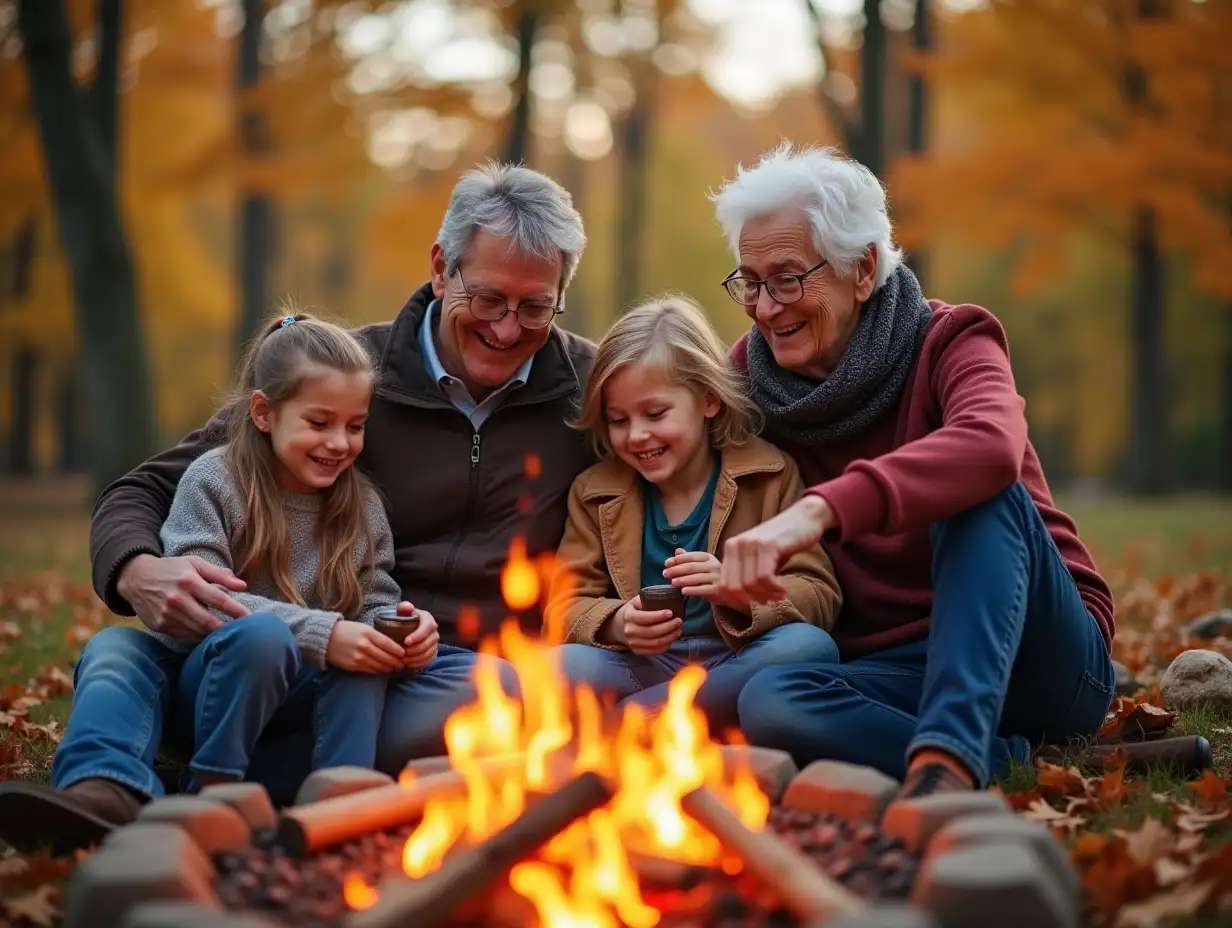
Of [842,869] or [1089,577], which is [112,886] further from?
[1089,577]

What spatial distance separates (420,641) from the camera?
362 cm

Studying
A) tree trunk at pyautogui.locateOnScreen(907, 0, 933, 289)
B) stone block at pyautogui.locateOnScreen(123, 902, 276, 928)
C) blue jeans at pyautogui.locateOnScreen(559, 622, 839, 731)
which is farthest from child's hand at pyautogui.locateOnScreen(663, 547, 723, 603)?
tree trunk at pyautogui.locateOnScreen(907, 0, 933, 289)

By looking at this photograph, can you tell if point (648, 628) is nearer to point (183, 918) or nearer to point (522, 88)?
point (183, 918)

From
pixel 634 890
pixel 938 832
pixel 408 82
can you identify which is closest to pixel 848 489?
pixel 938 832

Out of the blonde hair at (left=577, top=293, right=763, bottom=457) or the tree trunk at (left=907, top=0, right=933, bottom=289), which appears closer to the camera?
the blonde hair at (left=577, top=293, right=763, bottom=457)

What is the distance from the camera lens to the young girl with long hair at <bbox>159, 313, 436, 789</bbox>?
3.38 meters

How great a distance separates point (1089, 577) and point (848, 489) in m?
1.07

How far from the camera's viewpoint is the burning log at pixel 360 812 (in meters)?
2.79

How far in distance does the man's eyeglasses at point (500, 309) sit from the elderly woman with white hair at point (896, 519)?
612mm

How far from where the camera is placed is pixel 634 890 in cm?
259

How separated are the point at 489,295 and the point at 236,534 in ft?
3.49

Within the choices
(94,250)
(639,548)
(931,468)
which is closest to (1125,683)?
(639,548)

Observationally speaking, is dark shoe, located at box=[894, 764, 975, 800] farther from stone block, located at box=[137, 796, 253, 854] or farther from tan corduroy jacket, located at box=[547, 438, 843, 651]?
stone block, located at box=[137, 796, 253, 854]

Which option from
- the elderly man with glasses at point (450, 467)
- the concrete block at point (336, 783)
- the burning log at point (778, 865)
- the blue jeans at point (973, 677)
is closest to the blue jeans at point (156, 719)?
the elderly man with glasses at point (450, 467)
